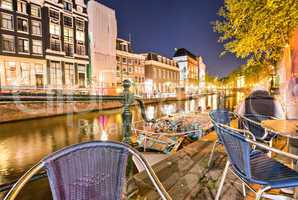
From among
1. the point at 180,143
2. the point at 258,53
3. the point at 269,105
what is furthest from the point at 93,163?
the point at 258,53

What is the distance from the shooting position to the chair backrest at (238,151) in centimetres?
140

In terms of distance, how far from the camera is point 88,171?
116 centimetres

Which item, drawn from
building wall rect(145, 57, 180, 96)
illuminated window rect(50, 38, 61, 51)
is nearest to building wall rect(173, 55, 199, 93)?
building wall rect(145, 57, 180, 96)

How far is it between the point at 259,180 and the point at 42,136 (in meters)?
12.3

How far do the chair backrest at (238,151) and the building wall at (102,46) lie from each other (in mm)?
27511

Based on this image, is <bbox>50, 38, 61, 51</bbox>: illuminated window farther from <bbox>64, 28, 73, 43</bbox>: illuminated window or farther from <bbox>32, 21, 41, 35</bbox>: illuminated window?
<bbox>32, 21, 41, 35</bbox>: illuminated window

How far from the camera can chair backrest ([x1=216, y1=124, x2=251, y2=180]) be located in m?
1.40

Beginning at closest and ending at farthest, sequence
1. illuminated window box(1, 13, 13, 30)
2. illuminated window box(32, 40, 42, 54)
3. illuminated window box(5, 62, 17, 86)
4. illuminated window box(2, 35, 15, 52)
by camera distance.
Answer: illuminated window box(1, 13, 13, 30) → illuminated window box(2, 35, 15, 52) → illuminated window box(5, 62, 17, 86) → illuminated window box(32, 40, 42, 54)

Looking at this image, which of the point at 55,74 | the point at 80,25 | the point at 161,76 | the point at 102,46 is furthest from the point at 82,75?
the point at 161,76

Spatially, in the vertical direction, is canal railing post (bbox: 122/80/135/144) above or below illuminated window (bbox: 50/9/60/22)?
below

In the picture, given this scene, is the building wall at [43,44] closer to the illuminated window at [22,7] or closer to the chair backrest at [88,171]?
the illuminated window at [22,7]

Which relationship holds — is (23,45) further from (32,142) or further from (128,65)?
(128,65)

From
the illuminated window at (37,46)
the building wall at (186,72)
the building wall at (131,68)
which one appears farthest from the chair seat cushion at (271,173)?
the building wall at (186,72)

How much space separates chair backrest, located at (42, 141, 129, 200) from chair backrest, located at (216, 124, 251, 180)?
0.83 metres
